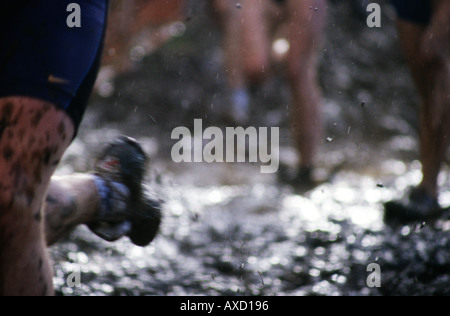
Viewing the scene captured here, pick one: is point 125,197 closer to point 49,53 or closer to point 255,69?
point 49,53

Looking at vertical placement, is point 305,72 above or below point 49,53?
above

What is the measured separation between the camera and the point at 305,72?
3.45 m

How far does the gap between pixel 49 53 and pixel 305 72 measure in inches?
92.0

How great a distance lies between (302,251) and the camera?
2.26 metres

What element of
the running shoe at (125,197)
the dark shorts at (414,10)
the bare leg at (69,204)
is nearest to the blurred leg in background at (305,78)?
the dark shorts at (414,10)

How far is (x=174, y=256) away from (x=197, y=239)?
0.71 ft

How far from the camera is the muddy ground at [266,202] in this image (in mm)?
2004

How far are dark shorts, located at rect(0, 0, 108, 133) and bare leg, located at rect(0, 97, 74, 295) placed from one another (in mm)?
35

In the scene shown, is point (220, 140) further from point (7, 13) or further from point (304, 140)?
point (7, 13)

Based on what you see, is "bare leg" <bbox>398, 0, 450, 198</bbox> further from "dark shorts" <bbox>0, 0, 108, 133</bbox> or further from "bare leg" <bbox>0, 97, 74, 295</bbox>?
"bare leg" <bbox>0, 97, 74, 295</bbox>

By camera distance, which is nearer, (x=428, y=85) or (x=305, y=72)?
(x=428, y=85)

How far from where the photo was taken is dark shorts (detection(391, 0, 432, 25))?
264cm

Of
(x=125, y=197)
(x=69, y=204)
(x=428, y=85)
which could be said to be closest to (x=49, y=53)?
(x=69, y=204)

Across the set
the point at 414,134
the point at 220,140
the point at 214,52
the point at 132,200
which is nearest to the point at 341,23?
the point at 214,52
